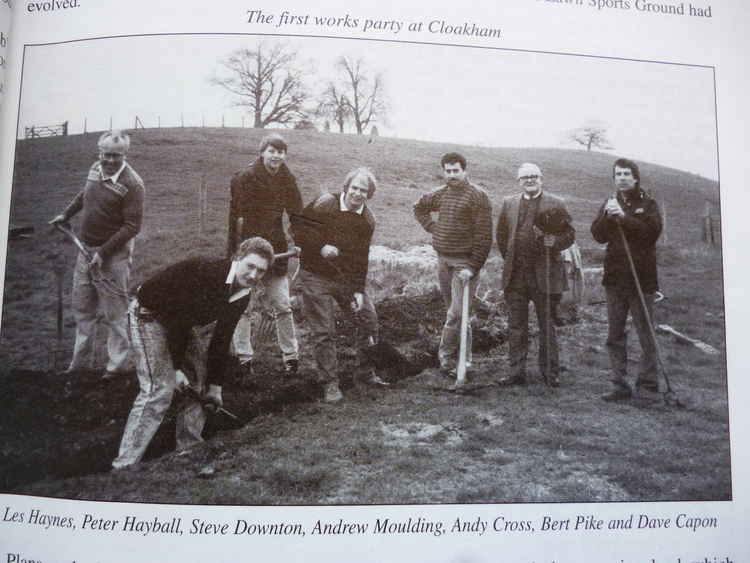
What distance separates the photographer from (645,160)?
→ 4.98 m

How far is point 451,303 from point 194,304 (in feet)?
6.37

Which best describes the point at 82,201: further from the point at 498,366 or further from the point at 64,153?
the point at 498,366

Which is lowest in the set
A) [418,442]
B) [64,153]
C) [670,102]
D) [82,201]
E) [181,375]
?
[418,442]

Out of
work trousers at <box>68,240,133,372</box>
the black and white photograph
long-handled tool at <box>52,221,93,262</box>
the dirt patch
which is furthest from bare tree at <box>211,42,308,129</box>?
the dirt patch

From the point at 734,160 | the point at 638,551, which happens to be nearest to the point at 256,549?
the point at 638,551

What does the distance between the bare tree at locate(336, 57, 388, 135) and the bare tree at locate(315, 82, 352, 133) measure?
4cm

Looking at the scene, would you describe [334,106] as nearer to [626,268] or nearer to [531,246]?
[531,246]

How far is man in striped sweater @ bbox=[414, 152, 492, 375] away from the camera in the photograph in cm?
477

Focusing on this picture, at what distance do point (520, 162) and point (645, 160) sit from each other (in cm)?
106

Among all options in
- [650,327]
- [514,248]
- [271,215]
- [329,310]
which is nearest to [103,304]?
[271,215]

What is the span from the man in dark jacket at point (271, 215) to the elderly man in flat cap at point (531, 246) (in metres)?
1.69

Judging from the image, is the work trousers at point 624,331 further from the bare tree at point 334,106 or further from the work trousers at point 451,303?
the bare tree at point 334,106

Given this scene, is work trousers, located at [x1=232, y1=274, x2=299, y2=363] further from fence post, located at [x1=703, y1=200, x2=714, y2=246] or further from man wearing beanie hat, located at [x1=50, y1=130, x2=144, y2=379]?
fence post, located at [x1=703, y1=200, x2=714, y2=246]

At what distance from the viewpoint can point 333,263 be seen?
4.68 meters
